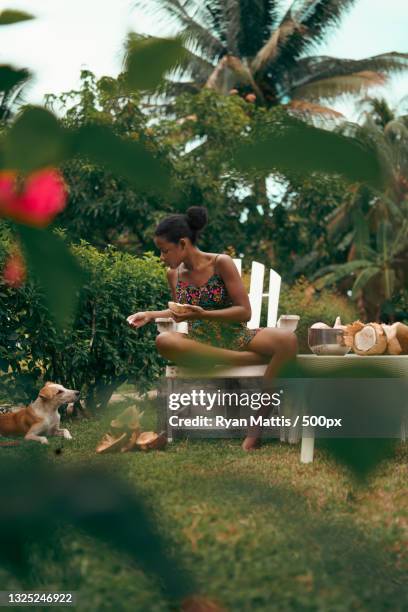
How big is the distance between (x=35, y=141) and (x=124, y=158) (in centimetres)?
3

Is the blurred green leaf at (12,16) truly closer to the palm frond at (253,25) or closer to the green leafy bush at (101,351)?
the palm frond at (253,25)

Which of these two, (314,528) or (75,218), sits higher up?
(75,218)

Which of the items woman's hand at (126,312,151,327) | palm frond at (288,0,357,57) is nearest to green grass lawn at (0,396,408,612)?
palm frond at (288,0,357,57)

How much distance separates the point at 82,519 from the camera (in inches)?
11.1

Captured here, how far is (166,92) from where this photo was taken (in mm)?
306

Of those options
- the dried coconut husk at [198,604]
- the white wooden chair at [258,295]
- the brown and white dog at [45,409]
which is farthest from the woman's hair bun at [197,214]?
the white wooden chair at [258,295]

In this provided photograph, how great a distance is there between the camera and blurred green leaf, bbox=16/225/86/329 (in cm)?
30

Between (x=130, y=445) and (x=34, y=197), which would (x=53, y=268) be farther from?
(x=130, y=445)

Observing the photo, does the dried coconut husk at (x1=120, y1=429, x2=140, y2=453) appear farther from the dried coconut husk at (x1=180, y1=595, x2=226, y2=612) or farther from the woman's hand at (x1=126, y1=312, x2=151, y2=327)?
the woman's hand at (x1=126, y1=312, x2=151, y2=327)

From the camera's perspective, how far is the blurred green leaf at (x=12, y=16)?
1.13 ft

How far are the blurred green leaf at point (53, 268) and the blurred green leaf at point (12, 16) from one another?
104 mm

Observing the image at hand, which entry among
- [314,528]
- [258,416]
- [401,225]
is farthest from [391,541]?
[258,416]

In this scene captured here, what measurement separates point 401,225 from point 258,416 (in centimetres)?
314

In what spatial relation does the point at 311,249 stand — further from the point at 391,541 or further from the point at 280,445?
the point at 280,445
